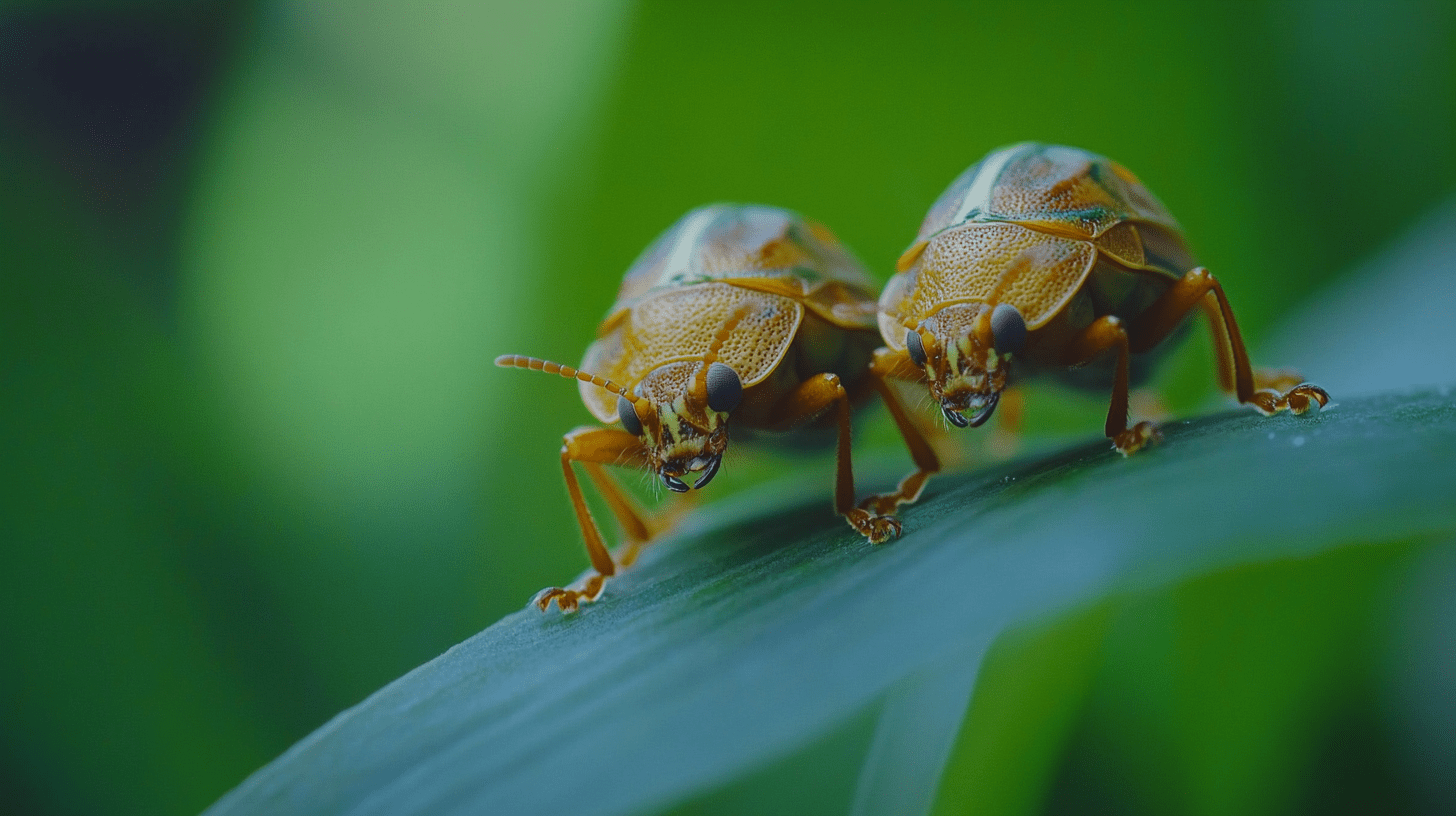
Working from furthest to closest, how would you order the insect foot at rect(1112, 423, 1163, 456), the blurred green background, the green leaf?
1. the blurred green background
2. the insect foot at rect(1112, 423, 1163, 456)
3. the green leaf

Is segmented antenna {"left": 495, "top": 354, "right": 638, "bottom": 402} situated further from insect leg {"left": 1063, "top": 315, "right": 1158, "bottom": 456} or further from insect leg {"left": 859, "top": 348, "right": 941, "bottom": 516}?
insect leg {"left": 1063, "top": 315, "right": 1158, "bottom": 456}

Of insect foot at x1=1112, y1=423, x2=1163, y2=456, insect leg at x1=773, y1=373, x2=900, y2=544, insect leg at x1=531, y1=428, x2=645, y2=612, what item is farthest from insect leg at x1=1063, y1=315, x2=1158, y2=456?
insect leg at x1=531, y1=428, x2=645, y2=612

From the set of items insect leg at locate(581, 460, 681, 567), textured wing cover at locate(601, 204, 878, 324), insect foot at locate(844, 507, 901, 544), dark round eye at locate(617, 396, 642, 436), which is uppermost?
textured wing cover at locate(601, 204, 878, 324)

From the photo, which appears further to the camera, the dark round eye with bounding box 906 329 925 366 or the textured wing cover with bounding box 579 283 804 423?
the textured wing cover with bounding box 579 283 804 423

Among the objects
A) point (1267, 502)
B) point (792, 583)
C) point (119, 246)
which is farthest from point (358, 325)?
point (1267, 502)

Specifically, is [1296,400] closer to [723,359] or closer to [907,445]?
[907,445]

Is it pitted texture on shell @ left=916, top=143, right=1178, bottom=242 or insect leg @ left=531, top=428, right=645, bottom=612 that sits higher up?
pitted texture on shell @ left=916, top=143, right=1178, bottom=242

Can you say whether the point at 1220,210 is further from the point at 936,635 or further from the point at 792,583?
the point at 936,635

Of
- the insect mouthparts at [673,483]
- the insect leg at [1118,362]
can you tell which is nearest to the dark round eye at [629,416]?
the insect mouthparts at [673,483]

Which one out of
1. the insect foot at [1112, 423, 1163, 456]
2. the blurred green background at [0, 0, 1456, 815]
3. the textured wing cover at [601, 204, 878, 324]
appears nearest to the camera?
the insect foot at [1112, 423, 1163, 456]

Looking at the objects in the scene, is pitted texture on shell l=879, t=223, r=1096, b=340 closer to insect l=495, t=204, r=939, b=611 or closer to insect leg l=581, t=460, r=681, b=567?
insect l=495, t=204, r=939, b=611
